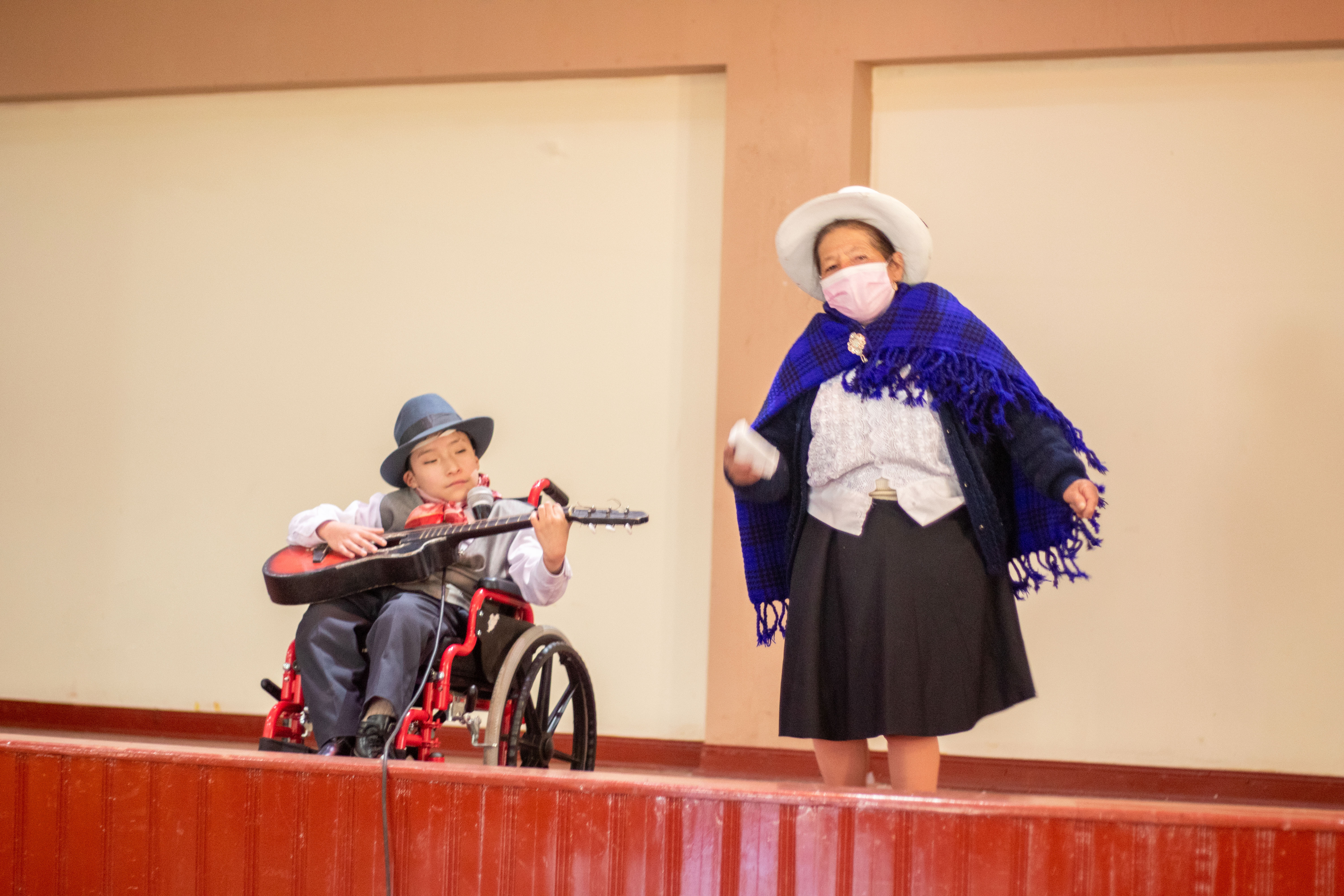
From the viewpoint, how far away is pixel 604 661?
3.74 meters

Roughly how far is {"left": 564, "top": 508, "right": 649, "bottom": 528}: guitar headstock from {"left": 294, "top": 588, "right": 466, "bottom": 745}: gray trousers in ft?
1.25

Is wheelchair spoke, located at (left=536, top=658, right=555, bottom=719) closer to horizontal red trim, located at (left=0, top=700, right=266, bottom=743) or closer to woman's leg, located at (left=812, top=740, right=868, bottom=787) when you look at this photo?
woman's leg, located at (left=812, top=740, right=868, bottom=787)

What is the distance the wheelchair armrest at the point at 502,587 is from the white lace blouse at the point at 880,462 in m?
0.82

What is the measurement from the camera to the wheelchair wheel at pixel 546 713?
2.28 meters

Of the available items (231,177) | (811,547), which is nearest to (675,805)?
(811,547)

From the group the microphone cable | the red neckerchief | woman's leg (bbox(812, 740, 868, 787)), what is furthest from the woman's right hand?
the red neckerchief

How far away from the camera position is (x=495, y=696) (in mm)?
2230

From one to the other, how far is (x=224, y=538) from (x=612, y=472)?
1.43 m

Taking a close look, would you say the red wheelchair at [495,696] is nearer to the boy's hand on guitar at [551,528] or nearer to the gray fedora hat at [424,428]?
the boy's hand on guitar at [551,528]

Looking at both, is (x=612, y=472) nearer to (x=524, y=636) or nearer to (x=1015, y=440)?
(x=524, y=636)

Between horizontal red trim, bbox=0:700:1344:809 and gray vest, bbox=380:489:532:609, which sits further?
horizontal red trim, bbox=0:700:1344:809

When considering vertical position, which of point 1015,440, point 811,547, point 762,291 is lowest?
point 811,547

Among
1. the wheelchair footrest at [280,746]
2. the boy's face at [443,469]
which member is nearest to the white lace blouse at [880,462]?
the boy's face at [443,469]

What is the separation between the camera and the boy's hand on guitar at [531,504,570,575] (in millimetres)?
2254
